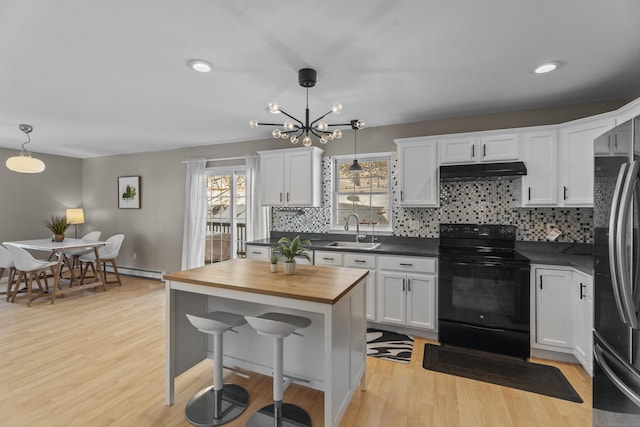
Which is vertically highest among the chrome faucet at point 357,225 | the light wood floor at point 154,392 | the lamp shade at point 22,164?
the lamp shade at point 22,164

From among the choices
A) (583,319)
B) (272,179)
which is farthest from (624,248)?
(272,179)

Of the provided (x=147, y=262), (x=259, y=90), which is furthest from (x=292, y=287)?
(x=147, y=262)

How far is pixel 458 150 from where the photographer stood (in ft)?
10.8

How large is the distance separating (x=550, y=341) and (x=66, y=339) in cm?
467

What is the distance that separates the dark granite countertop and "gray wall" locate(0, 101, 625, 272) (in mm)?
1651

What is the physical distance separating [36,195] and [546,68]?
808 centimetres

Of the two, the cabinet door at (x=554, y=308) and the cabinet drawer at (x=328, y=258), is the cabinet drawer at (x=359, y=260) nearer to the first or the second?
the cabinet drawer at (x=328, y=258)

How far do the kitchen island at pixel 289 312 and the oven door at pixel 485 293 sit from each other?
115 centimetres

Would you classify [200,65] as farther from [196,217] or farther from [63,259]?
[63,259]

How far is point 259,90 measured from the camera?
9.29ft

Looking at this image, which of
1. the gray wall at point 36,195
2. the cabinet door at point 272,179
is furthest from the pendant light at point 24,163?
the cabinet door at point 272,179

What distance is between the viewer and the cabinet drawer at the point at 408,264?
310 cm

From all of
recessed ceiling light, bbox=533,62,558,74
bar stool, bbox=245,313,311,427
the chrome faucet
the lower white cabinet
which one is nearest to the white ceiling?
recessed ceiling light, bbox=533,62,558,74

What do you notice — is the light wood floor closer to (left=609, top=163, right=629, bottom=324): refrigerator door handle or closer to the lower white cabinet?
the lower white cabinet
